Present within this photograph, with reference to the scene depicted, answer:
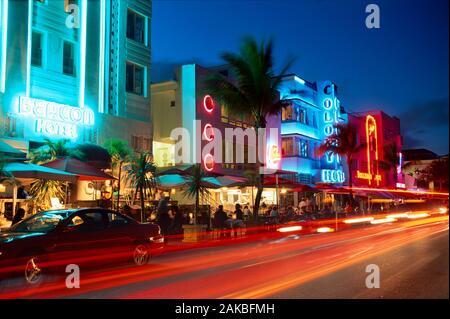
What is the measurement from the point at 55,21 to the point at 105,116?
15.7 feet

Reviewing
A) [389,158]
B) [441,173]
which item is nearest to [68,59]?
[441,173]

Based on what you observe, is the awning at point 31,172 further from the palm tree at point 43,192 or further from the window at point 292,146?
the window at point 292,146

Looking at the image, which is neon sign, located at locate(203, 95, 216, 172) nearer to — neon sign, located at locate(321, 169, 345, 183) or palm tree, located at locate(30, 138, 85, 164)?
palm tree, located at locate(30, 138, 85, 164)

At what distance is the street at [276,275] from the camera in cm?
883

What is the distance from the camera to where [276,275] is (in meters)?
10.8

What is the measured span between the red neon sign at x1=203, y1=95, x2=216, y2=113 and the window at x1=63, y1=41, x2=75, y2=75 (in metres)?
10.4

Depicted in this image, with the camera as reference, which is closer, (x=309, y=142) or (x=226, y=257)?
(x=226, y=257)

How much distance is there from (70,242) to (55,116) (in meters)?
11.7

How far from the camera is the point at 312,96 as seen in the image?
1790 inches

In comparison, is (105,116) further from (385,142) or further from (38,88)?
(385,142)

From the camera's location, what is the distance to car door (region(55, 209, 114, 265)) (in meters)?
10.4

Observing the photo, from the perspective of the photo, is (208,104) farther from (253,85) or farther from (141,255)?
(141,255)
